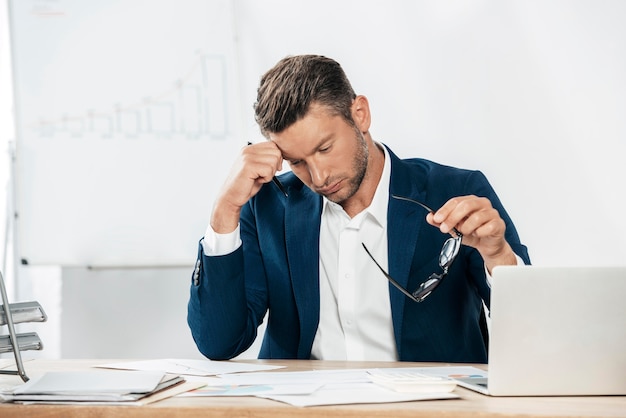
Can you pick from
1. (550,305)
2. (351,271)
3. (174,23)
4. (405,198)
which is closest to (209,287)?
(351,271)

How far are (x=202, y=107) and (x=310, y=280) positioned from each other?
4.13ft

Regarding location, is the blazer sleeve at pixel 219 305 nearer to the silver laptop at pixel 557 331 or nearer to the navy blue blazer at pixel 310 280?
the navy blue blazer at pixel 310 280

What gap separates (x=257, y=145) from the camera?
6.23ft

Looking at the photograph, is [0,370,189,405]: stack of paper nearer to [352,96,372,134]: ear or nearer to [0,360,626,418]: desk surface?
[0,360,626,418]: desk surface

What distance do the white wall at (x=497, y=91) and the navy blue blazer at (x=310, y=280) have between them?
3.13ft

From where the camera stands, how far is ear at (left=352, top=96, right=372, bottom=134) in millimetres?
1966

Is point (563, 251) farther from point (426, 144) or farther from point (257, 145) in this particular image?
point (257, 145)

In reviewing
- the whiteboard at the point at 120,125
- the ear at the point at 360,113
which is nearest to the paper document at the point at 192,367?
the ear at the point at 360,113

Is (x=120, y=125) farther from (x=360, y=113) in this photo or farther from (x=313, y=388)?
(x=313, y=388)

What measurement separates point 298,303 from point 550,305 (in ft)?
2.78

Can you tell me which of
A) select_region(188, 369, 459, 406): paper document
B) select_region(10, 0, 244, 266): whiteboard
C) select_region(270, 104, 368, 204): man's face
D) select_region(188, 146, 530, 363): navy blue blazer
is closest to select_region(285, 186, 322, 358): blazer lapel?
select_region(188, 146, 530, 363): navy blue blazer

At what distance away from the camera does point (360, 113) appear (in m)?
1.98

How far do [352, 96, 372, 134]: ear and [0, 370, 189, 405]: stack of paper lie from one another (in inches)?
33.8

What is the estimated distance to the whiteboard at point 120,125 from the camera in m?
2.94
